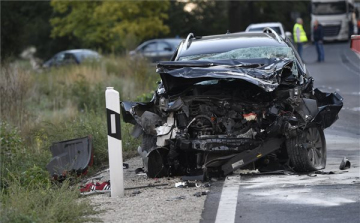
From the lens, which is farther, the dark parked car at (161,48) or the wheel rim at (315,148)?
the dark parked car at (161,48)

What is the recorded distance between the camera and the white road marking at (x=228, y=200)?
773cm

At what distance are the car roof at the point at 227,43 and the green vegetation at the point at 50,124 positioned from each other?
6.83ft

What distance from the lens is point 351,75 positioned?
90.1ft

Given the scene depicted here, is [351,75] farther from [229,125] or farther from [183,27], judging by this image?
[183,27]

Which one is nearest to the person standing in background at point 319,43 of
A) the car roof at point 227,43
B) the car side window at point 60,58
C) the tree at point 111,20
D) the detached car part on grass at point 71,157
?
the tree at point 111,20

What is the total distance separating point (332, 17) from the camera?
52.0 m

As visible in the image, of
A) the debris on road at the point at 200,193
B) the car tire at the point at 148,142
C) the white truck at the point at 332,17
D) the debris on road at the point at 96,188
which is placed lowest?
the white truck at the point at 332,17

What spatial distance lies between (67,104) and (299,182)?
42.2 ft

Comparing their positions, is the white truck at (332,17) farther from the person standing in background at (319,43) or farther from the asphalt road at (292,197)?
the asphalt road at (292,197)

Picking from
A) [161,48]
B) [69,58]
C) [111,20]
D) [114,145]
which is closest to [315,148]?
[114,145]

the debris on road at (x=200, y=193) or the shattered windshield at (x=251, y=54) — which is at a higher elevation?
the shattered windshield at (x=251, y=54)

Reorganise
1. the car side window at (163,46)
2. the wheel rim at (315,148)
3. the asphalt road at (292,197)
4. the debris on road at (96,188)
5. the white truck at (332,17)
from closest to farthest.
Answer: the asphalt road at (292,197) → the debris on road at (96,188) → the wheel rim at (315,148) → the car side window at (163,46) → the white truck at (332,17)

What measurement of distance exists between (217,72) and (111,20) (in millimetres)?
34772

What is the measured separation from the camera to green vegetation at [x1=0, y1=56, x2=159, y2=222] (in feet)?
26.9
